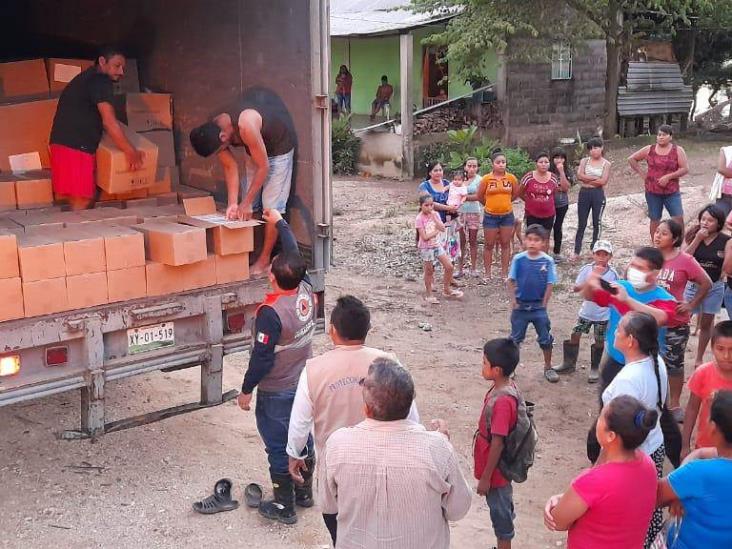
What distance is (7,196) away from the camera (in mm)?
5246

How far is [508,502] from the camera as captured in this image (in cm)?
365

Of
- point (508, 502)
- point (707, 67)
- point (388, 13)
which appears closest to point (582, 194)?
point (508, 502)

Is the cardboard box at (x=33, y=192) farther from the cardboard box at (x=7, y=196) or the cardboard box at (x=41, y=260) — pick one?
the cardboard box at (x=41, y=260)

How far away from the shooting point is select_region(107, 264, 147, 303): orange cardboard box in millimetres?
4230

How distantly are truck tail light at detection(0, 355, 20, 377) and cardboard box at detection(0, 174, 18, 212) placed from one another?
1.66 metres

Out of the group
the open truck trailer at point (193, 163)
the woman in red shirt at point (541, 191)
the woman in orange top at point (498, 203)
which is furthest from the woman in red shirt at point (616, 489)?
the woman in red shirt at point (541, 191)

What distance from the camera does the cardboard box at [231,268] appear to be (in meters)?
4.57

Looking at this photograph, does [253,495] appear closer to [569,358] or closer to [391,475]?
[391,475]

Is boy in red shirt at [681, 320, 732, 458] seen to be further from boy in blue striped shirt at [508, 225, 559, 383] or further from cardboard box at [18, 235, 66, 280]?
cardboard box at [18, 235, 66, 280]

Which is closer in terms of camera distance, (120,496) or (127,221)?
(120,496)

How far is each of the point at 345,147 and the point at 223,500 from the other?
1372cm

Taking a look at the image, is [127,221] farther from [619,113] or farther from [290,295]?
[619,113]

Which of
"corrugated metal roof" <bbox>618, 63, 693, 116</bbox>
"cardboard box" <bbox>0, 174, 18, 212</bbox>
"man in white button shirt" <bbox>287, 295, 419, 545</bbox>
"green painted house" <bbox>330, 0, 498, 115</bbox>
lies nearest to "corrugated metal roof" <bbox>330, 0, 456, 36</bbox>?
"green painted house" <bbox>330, 0, 498, 115</bbox>

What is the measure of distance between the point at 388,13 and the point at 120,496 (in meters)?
15.5
